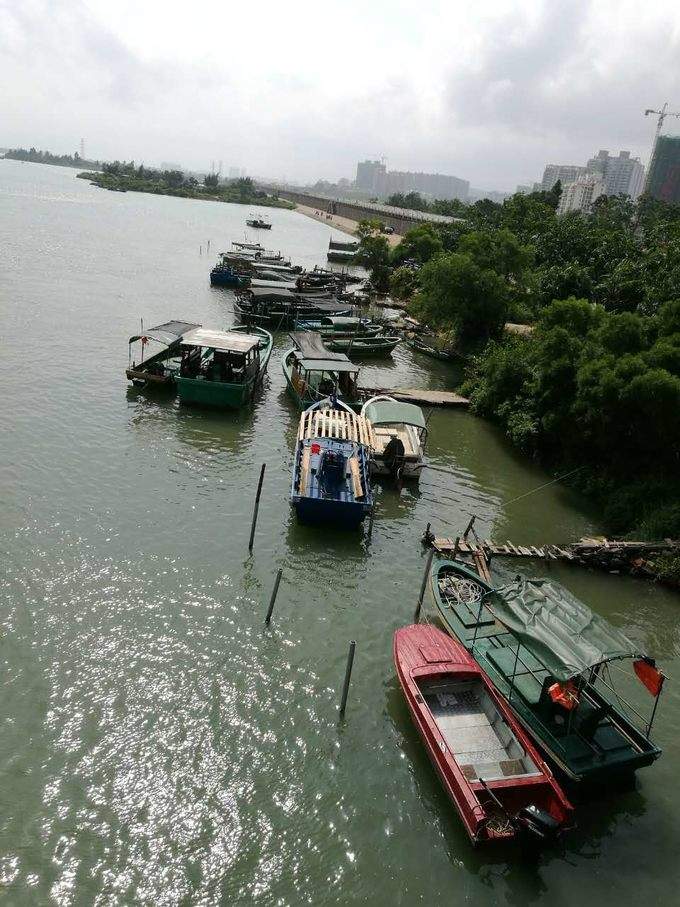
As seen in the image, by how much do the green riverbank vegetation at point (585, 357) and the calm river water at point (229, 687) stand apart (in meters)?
1.81

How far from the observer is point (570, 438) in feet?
81.5

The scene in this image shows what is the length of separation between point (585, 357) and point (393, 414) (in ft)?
25.0

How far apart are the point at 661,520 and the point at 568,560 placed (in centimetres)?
351

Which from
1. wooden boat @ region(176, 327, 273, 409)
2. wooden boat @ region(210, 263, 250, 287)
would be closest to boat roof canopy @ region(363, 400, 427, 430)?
wooden boat @ region(176, 327, 273, 409)

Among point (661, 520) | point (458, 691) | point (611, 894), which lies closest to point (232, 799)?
point (458, 691)

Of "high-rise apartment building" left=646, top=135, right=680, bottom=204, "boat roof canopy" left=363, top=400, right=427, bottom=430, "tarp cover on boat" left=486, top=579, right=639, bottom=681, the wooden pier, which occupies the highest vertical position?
"high-rise apartment building" left=646, top=135, right=680, bottom=204

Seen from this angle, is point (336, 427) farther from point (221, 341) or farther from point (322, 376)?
point (221, 341)

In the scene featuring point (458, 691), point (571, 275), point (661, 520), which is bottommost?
point (458, 691)

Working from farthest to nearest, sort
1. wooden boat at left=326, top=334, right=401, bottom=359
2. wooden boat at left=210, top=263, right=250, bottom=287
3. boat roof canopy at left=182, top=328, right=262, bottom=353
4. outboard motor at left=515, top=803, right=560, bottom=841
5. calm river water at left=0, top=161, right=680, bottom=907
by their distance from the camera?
1. wooden boat at left=210, top=263, right=250, bottom=287
2. wooden boat at left=326, top=334, right=401, bottom=359
3. boat roof canopy at left=182, top=328, right=262, bottom=353
4. calm river water at left=0, top=161, right=680, bottom=907
5. outboard motor at left=515, top=803, right=560, bottom=841

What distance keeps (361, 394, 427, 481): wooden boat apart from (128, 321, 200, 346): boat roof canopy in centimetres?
1032

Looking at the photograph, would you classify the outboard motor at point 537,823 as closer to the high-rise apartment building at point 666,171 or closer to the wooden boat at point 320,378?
the wooden boat at point 320,378

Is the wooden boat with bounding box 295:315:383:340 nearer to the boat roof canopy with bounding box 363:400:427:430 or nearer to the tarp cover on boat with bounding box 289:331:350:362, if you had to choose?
the tarp cover on boat with bounding box 289:331:350:362

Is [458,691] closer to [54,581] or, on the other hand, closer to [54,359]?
[54,581]

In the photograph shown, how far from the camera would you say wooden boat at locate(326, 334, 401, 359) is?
39500 mm
